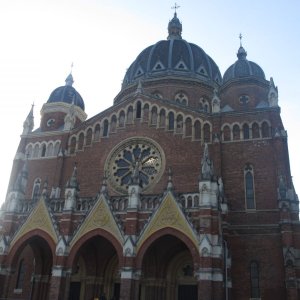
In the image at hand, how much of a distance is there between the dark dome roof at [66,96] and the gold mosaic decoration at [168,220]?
19.2 metres

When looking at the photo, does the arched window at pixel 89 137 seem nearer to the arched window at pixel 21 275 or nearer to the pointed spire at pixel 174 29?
the arched window at pixel 21 275

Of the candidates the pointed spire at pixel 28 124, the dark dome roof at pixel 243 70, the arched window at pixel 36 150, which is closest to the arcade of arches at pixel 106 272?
the arched window at pixel 36 150

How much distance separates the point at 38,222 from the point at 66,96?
1755 centimetres

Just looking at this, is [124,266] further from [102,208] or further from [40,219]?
[40,219]

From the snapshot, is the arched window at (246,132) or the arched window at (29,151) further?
the arched window at (29,151)

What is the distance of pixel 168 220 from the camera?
922 inches

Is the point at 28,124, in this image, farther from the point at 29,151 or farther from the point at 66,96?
the point at 66,96

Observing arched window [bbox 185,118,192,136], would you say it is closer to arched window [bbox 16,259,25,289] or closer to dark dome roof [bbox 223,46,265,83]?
dark dome roof [bbox 223,46,265,83]

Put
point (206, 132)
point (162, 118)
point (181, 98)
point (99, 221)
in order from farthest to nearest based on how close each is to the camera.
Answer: point (181, 98) < point (162, 118) < point (206, 132) < point (99, 221)

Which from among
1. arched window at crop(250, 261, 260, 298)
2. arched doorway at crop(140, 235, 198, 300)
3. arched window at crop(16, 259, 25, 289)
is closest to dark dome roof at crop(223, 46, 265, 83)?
arched doorway at crop(140, 235, 198, 300)

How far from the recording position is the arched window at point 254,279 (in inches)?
981

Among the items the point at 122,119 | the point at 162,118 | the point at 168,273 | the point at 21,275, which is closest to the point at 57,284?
the point at 168,273

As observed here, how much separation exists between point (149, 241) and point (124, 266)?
6.64 ft

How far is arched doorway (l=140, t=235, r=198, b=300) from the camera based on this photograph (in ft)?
87.3
